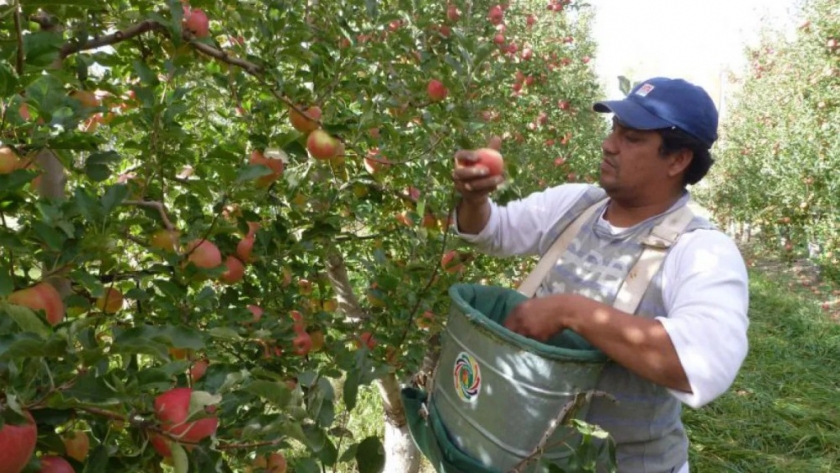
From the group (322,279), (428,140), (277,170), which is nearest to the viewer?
(277,170)

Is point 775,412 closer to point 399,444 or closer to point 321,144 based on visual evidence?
point 399,444

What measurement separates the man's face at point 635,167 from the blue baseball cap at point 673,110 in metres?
0.03

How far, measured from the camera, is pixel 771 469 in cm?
369

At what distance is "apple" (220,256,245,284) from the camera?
59.9 inches

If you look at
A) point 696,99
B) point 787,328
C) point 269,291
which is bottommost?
point 787,328

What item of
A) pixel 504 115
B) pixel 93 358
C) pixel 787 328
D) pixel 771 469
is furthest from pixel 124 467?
pixel 787 328

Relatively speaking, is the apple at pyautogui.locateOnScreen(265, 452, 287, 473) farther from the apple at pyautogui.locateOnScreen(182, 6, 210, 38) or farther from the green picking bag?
the apple at pyautogui.locateOnScreen(182, 6, 210, 38)

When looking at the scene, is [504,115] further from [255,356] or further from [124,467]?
[124,467]

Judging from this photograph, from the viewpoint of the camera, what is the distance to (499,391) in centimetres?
106

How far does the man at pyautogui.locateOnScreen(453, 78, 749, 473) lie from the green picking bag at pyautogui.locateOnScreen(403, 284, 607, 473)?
0.32ft

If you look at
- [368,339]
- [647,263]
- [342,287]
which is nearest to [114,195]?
[647,263]

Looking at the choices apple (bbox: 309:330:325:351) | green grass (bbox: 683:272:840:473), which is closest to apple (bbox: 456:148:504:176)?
apple (bbox: 309:330:325:351)

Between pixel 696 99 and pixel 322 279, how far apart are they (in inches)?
47.2

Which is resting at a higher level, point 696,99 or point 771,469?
point 696,99
